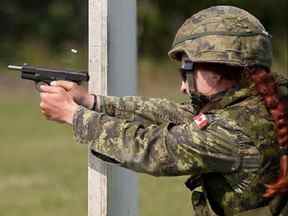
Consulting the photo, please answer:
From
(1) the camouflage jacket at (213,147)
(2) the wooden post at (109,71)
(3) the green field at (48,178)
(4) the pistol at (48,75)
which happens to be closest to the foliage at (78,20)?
(3) the green field at (48,178)

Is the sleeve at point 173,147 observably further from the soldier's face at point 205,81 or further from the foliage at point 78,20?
the foliage at point 78,20

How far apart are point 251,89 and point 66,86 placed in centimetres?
79

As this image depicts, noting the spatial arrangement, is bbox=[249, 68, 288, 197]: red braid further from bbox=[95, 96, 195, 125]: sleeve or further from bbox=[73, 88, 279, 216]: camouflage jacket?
bbox=[95, 96, 195, 125]: sleeve

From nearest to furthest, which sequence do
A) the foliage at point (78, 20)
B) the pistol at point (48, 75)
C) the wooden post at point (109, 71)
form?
the pistol at point (48, 75)
the wooden post at point (109, 71)
the foliage at point (78, 20)

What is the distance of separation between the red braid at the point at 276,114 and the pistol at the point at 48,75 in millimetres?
789

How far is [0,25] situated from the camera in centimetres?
3356

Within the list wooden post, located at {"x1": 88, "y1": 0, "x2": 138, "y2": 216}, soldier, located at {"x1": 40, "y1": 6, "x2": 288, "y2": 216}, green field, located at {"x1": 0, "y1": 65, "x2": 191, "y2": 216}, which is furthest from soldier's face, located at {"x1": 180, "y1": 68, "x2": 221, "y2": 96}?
green field, located at {"x1": 0, "y1": 65, "x2": 191, "y2": 216}

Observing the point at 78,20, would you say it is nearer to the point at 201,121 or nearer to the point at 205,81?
the point at 205,81

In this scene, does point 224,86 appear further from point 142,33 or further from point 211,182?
point 142,33

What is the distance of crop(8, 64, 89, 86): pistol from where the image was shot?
4.44 metres

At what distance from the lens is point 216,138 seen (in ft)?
13.2

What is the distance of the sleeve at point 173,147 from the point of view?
402 centimetres

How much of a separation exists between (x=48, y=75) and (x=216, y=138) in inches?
33.5

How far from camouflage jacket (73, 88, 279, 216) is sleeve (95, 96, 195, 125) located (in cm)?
56
